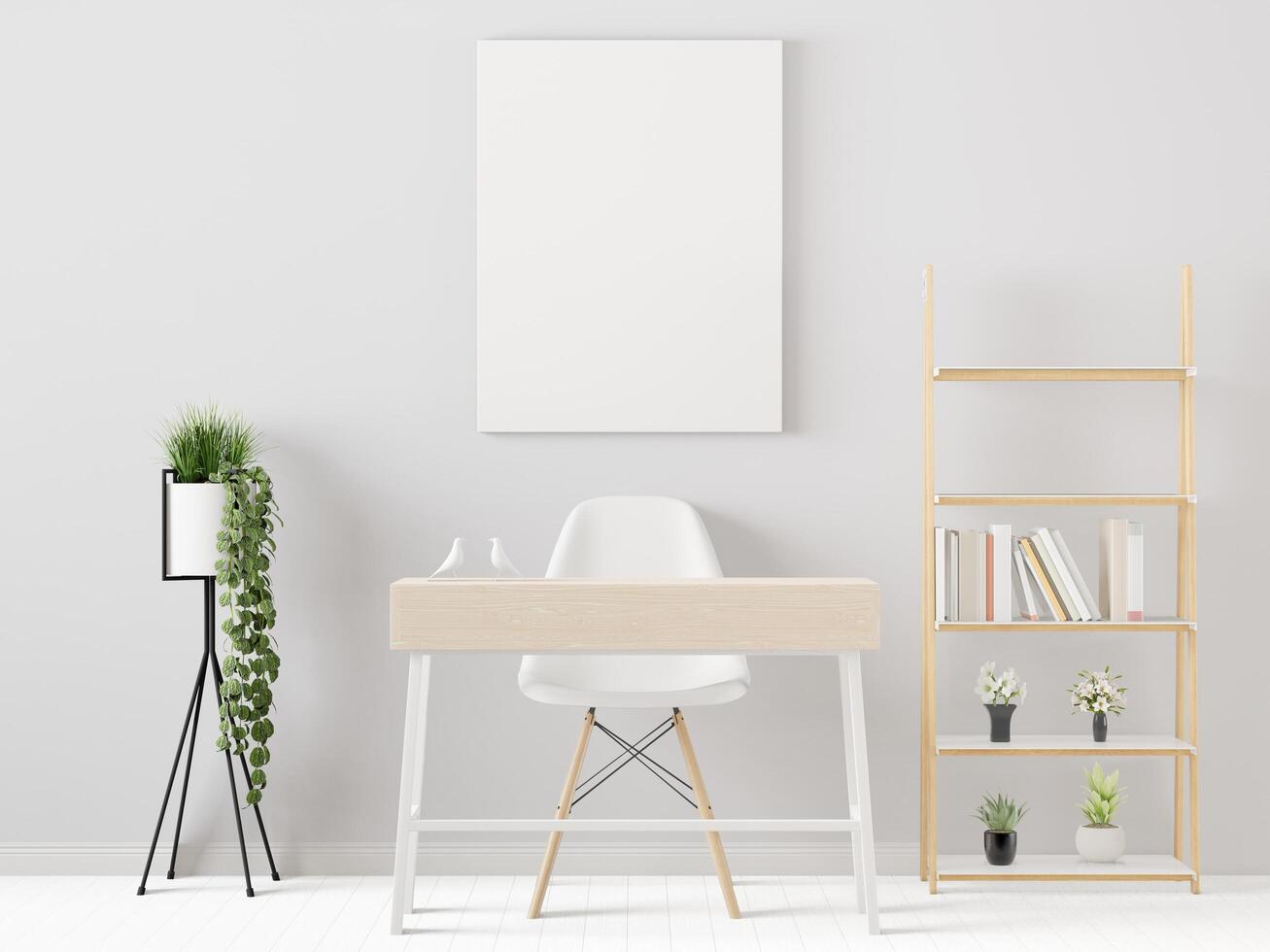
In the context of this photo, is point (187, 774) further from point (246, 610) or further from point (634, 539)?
point (634, 539)

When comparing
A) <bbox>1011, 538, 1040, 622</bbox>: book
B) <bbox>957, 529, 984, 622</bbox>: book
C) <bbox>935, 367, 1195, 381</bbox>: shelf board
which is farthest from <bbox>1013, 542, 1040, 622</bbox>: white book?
<bbox>935, 367, 1195, 381</bbox>: shelf board

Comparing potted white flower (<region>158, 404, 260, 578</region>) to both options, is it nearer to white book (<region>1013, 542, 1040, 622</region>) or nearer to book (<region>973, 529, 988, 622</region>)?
book (<region>973, 529, 988, 622</region>)

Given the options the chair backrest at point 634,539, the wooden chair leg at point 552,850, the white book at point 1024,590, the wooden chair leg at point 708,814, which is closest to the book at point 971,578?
the white book at point 1024,590

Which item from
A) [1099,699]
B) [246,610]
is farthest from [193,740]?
[1099,699]

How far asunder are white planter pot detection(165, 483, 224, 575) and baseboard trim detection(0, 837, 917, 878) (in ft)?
2.50

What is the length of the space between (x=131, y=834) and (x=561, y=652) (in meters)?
1.36

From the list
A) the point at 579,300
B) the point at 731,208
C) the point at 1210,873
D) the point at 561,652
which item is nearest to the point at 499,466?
the point at 579,300

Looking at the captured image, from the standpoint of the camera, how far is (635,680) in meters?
2.91

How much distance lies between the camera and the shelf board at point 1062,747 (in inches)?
109

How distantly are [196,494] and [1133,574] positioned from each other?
223 centimetres

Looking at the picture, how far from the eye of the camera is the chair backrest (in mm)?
2908

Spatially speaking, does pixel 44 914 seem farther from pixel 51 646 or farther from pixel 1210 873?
pixel 1210 873

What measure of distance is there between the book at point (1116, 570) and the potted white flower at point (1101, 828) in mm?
393

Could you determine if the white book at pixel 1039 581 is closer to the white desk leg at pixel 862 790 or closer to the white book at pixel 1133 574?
the white book at pixel 1133 574
